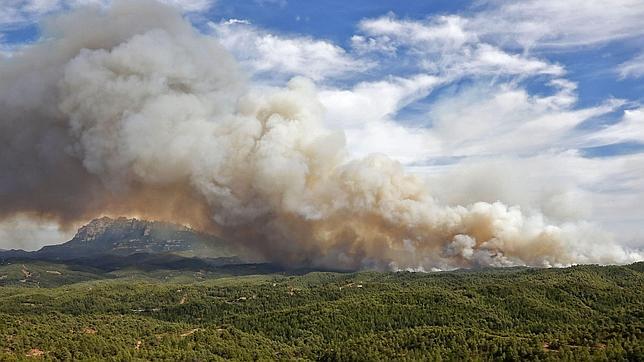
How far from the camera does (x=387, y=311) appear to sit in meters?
112

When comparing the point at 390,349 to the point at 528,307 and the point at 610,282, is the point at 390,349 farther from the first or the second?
the point at 610,282

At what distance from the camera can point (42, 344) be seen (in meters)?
78.1

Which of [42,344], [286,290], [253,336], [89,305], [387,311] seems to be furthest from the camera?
[286,290]

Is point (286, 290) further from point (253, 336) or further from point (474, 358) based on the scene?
point (474, 358)

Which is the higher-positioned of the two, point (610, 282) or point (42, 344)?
point (610, 282)

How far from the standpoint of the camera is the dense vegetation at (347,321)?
7775 centimetres

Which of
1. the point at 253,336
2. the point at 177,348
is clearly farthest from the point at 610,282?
the point at 177,348

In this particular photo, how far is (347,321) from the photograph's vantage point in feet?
352

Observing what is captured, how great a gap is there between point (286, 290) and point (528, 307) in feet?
217

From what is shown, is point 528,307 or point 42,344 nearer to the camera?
point 42,344

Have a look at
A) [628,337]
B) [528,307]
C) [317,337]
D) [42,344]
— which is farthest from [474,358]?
[42,344]

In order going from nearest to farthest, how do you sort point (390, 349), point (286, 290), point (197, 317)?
point (390, 349) < point (197, 317) < point (286, 290)

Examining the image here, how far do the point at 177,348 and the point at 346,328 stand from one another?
3291 cm

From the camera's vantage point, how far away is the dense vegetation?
77750mm
